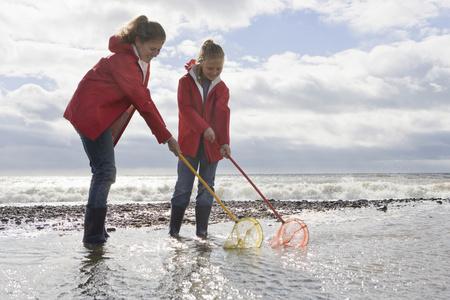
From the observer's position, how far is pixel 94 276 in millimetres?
3543

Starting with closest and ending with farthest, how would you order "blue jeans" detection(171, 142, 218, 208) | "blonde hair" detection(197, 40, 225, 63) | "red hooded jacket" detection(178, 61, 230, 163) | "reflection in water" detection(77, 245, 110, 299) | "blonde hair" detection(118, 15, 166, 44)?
"reflection in water" detection(77, 245, 110, 299), "blonde hair" detection(118, 15, 166, 44), "blonde hair" detection(197, 40, 225, 63), "red hooded jacket" detection(178, 61, 230, 163), "blue jeans" detection(171, 142, 218, 208)

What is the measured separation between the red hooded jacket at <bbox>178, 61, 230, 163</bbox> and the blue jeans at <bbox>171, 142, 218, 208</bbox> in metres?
0.13

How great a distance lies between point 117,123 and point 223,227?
3050mm

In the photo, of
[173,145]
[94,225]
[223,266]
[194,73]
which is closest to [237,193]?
[194,73]

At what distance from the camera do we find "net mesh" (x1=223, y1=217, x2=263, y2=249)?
5.37 meters

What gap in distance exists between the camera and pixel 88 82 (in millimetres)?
5117

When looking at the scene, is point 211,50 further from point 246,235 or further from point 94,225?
point 94,225

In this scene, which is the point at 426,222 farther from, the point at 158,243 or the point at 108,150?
the point at 108,150

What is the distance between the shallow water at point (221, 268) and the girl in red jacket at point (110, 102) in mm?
621

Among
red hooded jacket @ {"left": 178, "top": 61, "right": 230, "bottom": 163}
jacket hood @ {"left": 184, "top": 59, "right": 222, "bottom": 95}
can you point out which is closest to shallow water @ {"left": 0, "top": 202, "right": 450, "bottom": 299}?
red hooded jacket @ {"left": 178, "top": 61, "right": 230, "bottom": 163}

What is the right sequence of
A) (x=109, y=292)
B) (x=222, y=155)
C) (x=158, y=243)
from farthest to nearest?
(x=222, y=155)
(x=158, y=243)
(x=109, y=292)

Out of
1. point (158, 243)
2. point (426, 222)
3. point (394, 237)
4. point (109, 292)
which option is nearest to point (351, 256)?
point (394, 237)

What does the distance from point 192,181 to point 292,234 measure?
1.57m

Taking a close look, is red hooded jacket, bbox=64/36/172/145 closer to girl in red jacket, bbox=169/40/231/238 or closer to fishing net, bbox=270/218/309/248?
girl in red jacket, bbox=169/40/231/238
